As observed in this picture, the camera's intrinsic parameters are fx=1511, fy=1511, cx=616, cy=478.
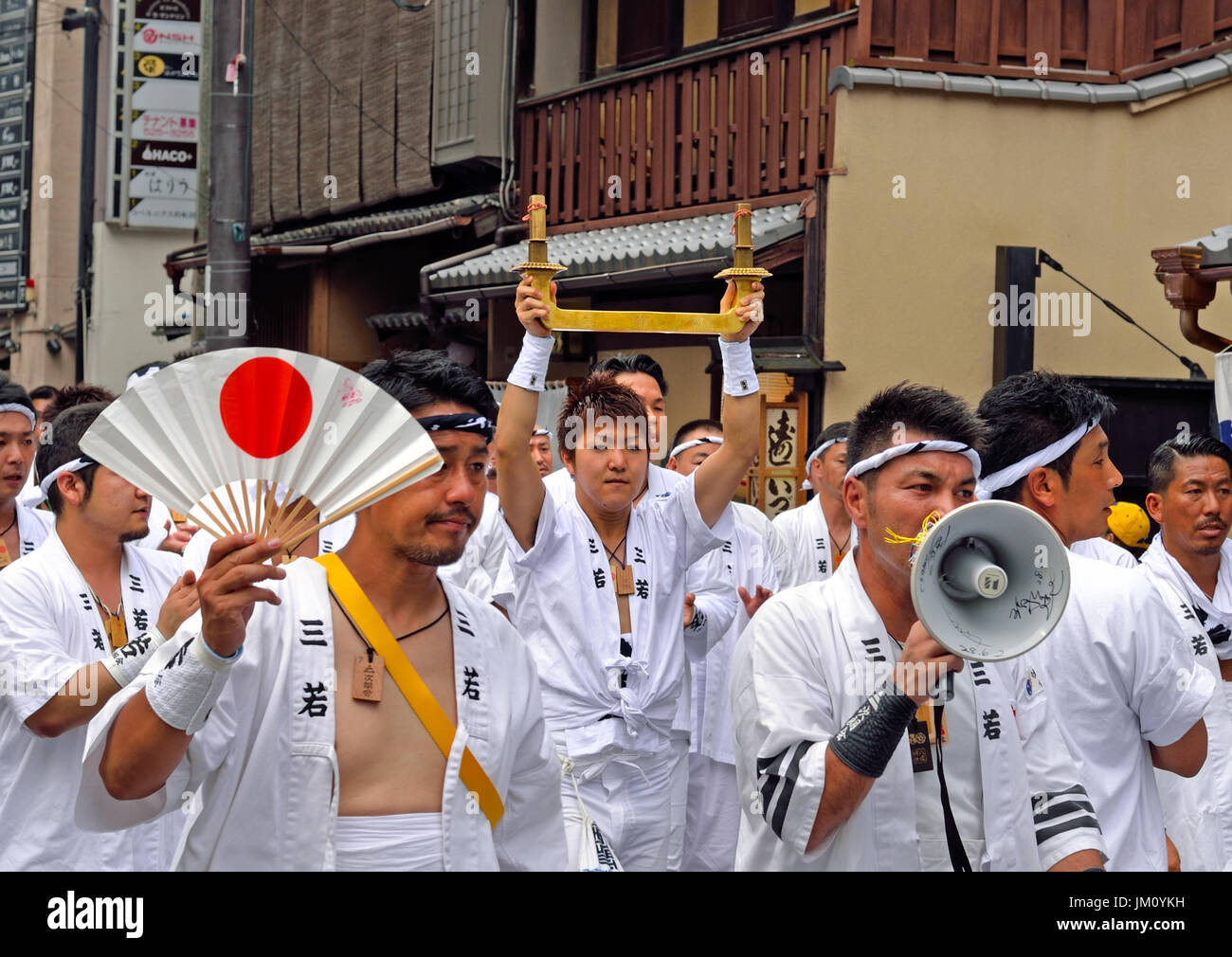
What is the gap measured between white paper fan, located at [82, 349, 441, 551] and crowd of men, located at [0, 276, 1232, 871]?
11 centimetres

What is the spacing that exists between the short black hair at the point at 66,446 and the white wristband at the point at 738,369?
7.26ft

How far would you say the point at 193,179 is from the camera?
21.1 meters

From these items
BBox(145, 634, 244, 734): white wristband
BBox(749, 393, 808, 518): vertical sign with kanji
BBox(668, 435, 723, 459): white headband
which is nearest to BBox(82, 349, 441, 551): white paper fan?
BBox(145, 634, 244, 734): white wristband

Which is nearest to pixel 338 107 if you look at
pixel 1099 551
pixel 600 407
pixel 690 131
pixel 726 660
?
pixel 690 131

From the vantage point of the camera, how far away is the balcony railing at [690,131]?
12273mm

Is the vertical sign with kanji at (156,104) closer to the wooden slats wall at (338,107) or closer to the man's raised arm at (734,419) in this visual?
the wooden slats wall at (338,107)

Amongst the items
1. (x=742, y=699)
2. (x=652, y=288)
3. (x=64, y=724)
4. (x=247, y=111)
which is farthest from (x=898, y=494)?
(x=652, y=288)

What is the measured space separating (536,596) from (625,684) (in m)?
0.48

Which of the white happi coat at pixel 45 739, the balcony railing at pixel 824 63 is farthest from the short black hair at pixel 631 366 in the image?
the balcony railing at pixel 824 63

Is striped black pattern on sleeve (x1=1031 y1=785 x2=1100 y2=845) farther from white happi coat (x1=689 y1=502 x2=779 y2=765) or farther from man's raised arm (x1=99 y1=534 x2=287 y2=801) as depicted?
white happi coat (x1=689 y1=502 x2=779 y2=765)

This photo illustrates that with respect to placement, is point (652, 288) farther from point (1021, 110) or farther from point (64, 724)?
point (64, 724)

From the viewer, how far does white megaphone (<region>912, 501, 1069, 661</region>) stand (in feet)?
10.8

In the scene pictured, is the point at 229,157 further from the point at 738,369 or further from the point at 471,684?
the point at 471,684

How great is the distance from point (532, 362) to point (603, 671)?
1226 millimetres
